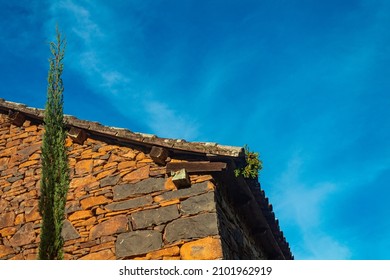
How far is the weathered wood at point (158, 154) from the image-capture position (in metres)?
6.34

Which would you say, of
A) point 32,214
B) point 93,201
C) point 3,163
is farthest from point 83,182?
point 3,163

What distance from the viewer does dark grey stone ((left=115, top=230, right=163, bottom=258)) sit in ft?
18.9

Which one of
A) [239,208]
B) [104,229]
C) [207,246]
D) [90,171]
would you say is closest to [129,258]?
[104,229]

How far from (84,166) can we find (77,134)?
59 cm

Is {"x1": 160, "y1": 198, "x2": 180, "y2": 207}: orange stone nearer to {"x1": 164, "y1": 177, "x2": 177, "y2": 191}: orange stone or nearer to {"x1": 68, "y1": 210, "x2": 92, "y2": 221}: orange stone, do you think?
{"x1": 164, "y1": 177, "x2": 177, "y2": 191}: orange stone

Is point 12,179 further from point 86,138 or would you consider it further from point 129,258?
point 129,258

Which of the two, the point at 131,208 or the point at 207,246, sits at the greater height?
the point at 131,208

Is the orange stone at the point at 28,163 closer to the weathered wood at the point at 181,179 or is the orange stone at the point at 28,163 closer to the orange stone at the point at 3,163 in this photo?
the orange stone at the point at 3,163

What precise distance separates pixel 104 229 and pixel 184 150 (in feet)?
5.50

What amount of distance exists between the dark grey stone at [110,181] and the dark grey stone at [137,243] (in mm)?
907

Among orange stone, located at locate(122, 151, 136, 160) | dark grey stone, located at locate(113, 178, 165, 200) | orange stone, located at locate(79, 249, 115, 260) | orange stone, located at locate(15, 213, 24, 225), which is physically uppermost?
orange stone, located at locate(122, 151, 136, 160)

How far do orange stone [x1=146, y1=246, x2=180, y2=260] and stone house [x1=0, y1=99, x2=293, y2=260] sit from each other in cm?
1

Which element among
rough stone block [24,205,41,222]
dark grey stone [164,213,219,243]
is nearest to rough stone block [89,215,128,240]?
dark grey stone [164,213,219,243]

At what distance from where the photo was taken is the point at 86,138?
7188 mm
